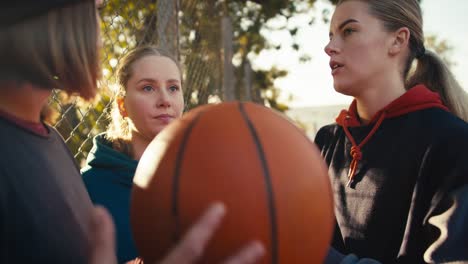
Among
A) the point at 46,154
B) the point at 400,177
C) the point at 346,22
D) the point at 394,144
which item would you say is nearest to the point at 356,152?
the point at 394,144

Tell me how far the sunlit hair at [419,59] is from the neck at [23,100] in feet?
5.98

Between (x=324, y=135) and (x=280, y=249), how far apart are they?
1772 mm

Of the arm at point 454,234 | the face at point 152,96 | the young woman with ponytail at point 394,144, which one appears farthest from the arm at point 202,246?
the face at point 152,96

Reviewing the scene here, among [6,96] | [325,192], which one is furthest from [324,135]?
[6,96]

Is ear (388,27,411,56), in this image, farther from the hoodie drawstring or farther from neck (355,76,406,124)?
the hoodie drawstring

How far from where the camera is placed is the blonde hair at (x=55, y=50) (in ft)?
4.41

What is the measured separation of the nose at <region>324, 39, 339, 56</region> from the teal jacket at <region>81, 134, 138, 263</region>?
1.30 m

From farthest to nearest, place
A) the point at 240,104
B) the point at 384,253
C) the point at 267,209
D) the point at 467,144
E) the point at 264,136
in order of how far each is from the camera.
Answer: the point at 384,253, the point at 467,144, the point at 240,104, the point at 264,136, the point at 267,209

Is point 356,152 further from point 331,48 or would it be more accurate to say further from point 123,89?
point 123,89

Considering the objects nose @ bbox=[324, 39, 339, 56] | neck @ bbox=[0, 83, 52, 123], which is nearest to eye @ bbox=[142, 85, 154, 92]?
nose @ bbox=[324, 39, 339, 56]

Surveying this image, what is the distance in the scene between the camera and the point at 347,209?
2406mm

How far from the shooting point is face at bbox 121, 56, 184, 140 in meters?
2.70

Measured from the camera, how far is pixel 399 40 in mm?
2555

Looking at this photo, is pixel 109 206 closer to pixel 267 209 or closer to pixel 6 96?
pixel 6 96
